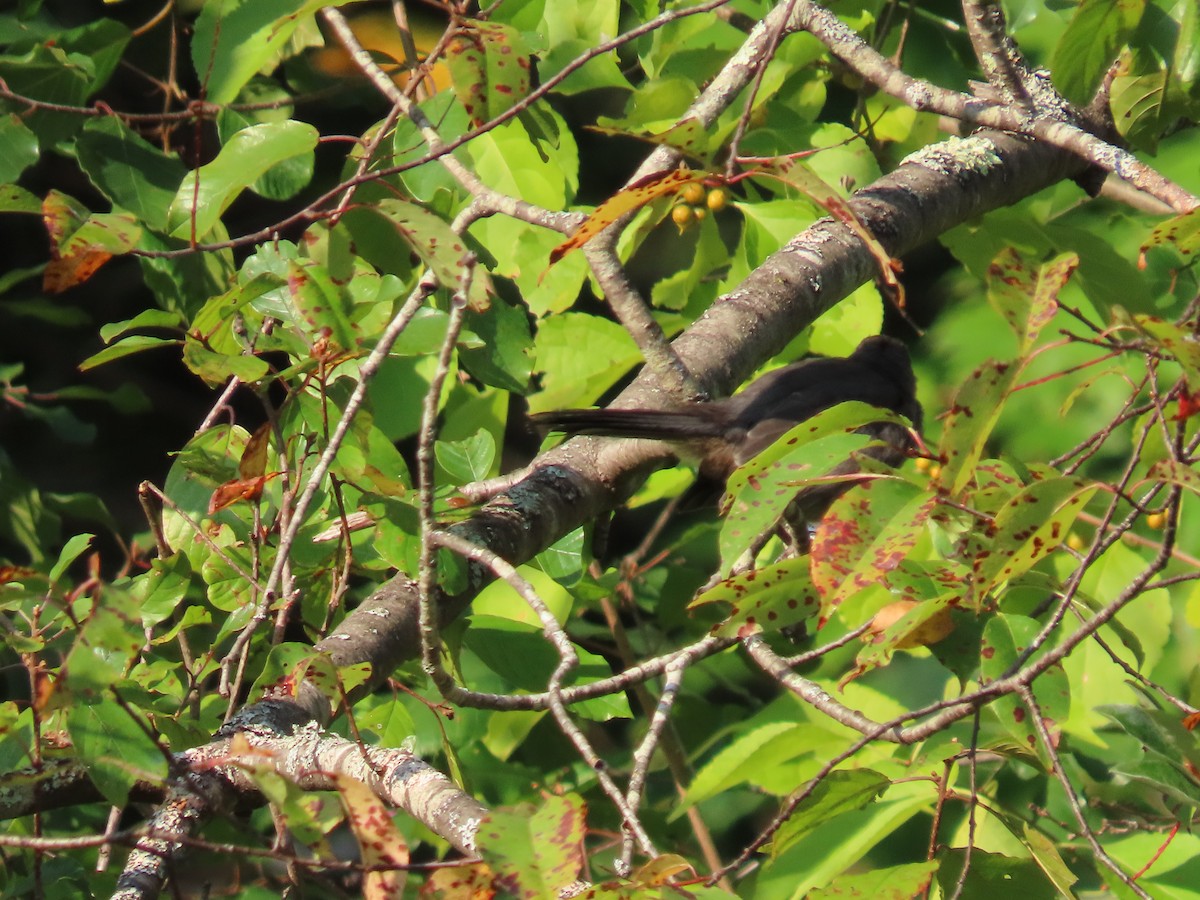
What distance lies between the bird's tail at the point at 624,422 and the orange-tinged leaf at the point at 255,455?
29.2 inches

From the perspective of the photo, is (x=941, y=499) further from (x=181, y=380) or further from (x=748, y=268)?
(x=181, y=380)

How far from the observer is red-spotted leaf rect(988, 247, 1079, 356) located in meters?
1.24

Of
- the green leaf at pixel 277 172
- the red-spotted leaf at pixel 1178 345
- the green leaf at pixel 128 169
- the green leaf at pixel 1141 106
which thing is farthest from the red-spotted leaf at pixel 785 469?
the green leaf at pixel 128 169

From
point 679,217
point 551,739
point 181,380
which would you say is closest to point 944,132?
point 679,217

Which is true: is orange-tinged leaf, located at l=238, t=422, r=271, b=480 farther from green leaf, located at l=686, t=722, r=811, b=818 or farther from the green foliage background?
green leaf, located at l=686, t=722, r=811, b=818

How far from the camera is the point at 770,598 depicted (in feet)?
4.62

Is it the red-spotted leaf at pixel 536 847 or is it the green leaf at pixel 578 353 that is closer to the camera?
the red-spotted leaf at pixel 536 847

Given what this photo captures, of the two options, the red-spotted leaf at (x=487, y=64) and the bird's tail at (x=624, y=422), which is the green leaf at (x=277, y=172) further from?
the bird's tail at (x=624, y=422)

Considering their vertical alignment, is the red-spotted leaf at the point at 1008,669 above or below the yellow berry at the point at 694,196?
below

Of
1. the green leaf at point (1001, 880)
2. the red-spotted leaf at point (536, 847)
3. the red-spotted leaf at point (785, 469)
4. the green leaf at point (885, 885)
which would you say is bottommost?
the green leaf at point (1001, 880)

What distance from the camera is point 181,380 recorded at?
4.83 metres

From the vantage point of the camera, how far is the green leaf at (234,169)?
181cm

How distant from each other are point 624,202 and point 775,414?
1882mm

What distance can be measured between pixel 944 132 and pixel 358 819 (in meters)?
2.77
